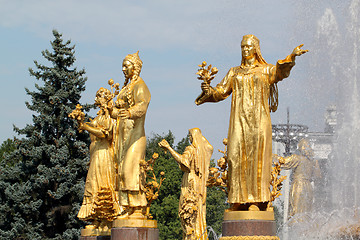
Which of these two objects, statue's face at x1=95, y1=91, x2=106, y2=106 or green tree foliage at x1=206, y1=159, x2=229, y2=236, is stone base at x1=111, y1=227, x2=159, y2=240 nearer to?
statue's face at x1=95, y1=91, x2=106, y2=106

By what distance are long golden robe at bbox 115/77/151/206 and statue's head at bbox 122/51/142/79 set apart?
1.75ft

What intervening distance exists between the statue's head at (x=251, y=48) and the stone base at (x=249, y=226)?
259 cm

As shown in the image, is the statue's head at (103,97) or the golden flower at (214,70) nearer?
the golden flower at (214,70)

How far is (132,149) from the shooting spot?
1434 cm

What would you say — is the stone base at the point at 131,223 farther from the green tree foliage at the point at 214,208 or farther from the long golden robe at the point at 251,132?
the green tree foliage at the point at 214,208

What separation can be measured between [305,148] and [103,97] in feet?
20.5

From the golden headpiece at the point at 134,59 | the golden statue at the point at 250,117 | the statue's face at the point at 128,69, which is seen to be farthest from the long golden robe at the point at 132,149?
the golden statue at the point at 250,117

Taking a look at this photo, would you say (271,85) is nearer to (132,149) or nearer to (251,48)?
(251,48)

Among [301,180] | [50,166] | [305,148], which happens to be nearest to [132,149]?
[305,148]

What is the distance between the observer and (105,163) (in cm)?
1598

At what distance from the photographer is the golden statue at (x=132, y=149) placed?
46.9ft

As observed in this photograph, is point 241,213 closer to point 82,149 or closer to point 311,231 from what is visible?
point 311,231

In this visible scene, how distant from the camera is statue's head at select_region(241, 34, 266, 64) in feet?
36.6

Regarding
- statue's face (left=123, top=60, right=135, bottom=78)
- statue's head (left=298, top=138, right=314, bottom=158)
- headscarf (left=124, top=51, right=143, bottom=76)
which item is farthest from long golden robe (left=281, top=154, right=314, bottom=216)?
statue's face (left=123, top=60, right=135, bottom=78)
